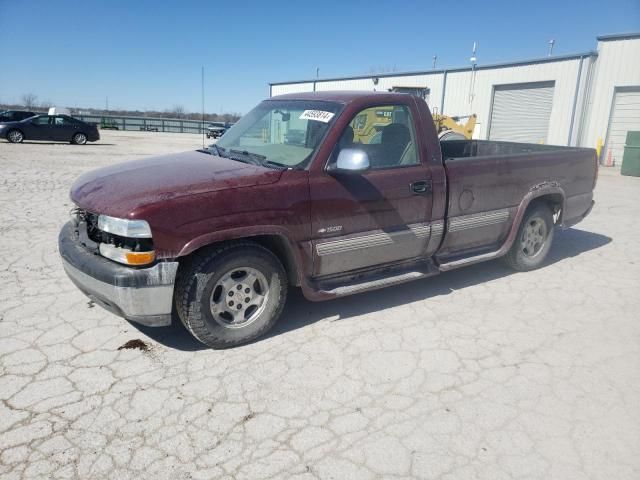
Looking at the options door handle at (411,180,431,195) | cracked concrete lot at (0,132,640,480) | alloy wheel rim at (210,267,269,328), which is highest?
door handle at (411,180,431,195)

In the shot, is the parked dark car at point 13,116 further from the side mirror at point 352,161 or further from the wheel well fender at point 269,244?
the side mirror at point 352,161

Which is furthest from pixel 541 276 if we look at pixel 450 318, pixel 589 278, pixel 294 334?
pixel 294 334

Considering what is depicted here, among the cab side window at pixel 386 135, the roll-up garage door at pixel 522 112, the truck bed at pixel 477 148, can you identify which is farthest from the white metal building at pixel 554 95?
the cab side window at pixel 386 135

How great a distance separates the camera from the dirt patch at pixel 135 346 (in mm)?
3516

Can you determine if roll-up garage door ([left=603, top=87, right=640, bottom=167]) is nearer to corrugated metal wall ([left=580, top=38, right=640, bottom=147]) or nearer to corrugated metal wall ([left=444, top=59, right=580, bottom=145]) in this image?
corrugated metal wall ([left=580, top=38, right=640, bottom=147])

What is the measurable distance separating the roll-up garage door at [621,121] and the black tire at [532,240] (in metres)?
16.0

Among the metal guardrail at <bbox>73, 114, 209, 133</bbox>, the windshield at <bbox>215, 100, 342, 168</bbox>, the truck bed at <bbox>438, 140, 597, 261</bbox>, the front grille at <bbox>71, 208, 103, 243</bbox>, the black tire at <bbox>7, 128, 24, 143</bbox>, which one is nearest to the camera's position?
the front grille at <bbox>71, 208, 103, 243</bbox>

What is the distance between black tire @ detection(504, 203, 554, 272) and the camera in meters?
5.35

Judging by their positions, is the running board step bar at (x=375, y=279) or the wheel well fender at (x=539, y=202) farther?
the wheel well fender at (x=539, y=202)

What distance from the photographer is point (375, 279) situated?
4.09 meters

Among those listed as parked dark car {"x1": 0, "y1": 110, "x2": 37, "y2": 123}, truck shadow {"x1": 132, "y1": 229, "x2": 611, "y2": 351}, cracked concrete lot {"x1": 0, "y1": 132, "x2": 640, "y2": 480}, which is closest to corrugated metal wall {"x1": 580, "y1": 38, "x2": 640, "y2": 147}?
truck shadow {"x1": 132, "y1": 229, "x2": 611, "y2": 351}

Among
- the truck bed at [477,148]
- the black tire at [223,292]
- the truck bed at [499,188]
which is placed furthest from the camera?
the truck bed at [477,148]

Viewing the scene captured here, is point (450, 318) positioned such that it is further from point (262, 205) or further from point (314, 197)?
point (262, 205)

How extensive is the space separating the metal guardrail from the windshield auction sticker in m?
39.3
